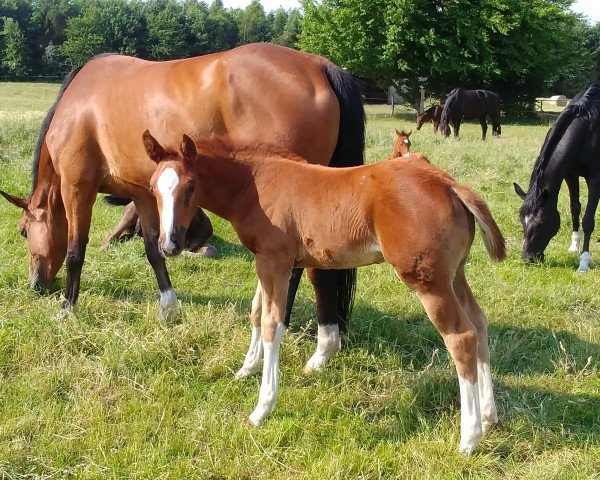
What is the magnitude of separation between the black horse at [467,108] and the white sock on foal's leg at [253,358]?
1575 cm

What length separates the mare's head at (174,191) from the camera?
268 cm

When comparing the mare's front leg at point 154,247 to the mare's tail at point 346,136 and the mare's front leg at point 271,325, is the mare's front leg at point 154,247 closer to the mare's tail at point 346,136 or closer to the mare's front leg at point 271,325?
the mare's tail at point 346,136

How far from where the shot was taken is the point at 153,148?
283 centimetres

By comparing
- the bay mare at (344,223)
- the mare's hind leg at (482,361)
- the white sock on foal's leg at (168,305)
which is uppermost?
the bay mare at (344,223)

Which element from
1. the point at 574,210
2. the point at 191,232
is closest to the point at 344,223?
the point at 191,232

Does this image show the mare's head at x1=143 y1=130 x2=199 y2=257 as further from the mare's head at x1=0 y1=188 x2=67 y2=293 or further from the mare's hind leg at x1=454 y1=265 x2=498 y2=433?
the mare's head at x1=0 y1=188 x2=67 y2=293

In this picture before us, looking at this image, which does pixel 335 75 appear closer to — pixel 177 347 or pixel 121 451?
pixel 177 347

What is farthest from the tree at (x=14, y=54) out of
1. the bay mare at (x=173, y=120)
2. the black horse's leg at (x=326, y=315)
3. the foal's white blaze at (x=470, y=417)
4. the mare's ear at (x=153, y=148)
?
the foal's white blaze at (x=470, y=417)

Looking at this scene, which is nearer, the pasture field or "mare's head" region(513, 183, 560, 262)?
the pasture field

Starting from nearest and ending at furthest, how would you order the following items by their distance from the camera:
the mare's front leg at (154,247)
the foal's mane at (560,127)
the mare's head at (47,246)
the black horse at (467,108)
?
the mare's front leg at (154,247) → the mare's head at (47,246) → the foal's mane at (560,127) → the black horse at (467,108)

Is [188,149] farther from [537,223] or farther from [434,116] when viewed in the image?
[434,116]

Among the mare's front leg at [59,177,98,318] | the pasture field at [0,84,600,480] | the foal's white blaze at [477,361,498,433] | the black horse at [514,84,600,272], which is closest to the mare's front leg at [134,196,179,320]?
the pasture field at [0,84,600,480]

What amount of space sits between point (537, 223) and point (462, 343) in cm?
390

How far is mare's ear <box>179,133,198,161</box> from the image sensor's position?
111 inches
